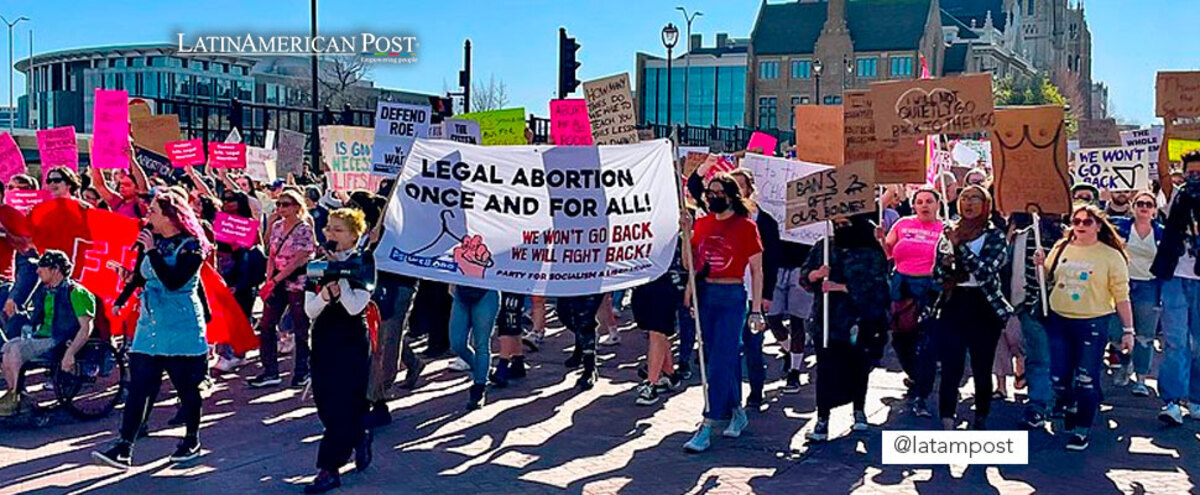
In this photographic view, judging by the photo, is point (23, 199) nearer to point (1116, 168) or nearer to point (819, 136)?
point (819, 136)

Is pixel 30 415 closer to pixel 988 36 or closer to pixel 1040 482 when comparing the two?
pixel 1040 482

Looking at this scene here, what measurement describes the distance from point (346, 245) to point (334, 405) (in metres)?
0.87

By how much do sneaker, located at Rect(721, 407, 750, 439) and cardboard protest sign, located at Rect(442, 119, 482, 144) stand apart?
6.05 metres

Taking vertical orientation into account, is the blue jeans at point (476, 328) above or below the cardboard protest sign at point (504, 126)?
below

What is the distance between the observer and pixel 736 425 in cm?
791

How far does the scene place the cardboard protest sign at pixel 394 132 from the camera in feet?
38.9

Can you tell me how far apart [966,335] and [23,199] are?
7639 millimetres

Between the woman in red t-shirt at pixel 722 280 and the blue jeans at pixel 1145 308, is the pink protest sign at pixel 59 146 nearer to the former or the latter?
the woman in red t-shirt at pixel 722 280

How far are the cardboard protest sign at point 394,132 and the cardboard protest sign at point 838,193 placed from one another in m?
5.18

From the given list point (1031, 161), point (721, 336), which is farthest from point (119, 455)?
point (1031, 161)

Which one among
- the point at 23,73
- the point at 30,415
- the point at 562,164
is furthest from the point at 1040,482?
the point at 23,73

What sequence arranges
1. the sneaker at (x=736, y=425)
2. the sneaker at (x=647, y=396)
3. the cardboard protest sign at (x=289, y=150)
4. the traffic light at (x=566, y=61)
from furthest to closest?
the traffic light at (x=566, y=61), the cardboard protest sign at (x=289, y=150), the sneaker at (x=647, y=396), the sneaker at (x=736, y=425)

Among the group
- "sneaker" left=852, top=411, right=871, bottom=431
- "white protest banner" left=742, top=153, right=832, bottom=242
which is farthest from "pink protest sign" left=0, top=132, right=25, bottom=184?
"sneaker" left=852, top=411, right=871, bottom=431

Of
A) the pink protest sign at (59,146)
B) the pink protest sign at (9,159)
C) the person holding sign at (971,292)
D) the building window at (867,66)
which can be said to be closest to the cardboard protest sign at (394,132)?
the pink protest sign at (59,146)
